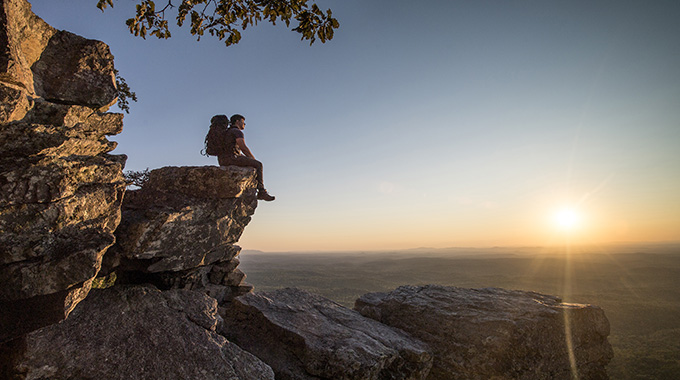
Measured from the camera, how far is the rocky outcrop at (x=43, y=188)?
4578mm

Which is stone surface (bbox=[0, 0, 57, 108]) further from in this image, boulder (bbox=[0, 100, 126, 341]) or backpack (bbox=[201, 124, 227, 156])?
backpack (bbox=[201, 124, 227, 156])

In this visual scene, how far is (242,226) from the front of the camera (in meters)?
9.23

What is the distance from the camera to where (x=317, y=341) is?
7.38 meters

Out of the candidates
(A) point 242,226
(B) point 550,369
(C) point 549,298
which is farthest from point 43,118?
(C) point 549,298

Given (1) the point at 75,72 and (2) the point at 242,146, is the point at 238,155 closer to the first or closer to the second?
(2) the point at 242,146

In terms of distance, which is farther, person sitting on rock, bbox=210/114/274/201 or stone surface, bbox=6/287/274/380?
person sitting on rock, bbox=210/114/274/201

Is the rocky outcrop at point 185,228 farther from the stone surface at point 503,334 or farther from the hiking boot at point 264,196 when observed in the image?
the stone surface at point 503,334

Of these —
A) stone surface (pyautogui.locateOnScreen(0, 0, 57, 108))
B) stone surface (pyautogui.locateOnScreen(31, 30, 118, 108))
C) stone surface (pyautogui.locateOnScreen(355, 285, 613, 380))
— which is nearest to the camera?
stone surface (pyautogui.locateOnScreen(0, 0, 57, 108))

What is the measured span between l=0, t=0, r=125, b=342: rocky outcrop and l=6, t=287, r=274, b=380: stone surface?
575 mm

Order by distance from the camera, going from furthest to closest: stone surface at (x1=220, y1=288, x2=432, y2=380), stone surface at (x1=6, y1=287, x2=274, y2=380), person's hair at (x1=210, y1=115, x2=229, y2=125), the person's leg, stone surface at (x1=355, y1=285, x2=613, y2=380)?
person's hair at (x1=210, y1=115, x2=229, y2=125), the person's leg, stone surface at (x1=355, y1=285, x2=613, y2=380), stone surface at (x1=220, y1=288, x2=432, y2=380), stone surface at (x1=6, y1=287, x2=274, y2=380)

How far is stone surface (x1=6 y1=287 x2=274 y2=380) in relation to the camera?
477 centimetres

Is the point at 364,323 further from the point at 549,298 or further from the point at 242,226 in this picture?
the point at 549,298

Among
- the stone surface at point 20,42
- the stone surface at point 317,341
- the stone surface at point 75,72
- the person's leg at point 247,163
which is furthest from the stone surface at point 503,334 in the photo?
the stone surface at point 20,42

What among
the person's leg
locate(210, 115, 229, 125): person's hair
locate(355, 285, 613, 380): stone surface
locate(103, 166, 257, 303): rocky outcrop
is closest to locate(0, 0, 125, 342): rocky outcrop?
locate(103, 166, 257, 303): rocky outcrop
